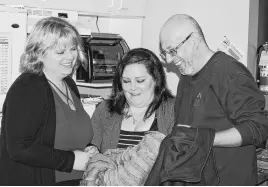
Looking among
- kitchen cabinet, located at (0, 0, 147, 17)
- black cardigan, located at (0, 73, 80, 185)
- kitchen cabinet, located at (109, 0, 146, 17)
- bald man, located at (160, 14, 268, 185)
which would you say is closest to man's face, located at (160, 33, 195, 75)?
bald man, located at (160, 14, 268, 185)

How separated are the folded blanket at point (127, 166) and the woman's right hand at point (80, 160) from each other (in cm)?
10

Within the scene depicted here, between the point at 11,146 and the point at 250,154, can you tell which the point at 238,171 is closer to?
the point at 250,154

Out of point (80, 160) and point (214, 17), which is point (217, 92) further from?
point (214, 17)

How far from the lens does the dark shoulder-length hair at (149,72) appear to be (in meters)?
2.26

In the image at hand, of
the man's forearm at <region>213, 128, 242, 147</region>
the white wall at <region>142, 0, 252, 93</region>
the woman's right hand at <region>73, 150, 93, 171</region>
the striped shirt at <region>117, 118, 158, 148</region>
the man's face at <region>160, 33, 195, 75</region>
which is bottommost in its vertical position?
the woman's right hand at <region>73, 150, 93, 171</region>

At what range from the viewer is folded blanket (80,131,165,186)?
1.68 m

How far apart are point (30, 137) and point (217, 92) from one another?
33.0 inches

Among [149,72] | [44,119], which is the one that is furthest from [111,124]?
[44,119]

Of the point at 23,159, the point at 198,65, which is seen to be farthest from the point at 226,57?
the point at 23,159

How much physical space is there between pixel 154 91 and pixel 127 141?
1.06 ft

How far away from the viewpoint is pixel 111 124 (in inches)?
89.1

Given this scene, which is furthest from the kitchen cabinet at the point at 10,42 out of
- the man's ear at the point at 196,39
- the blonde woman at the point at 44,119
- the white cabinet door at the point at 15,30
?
the man's ear at the point at 196,39

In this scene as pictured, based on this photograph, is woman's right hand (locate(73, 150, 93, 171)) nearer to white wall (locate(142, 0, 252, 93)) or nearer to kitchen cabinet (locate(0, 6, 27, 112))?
kitchen cabinet (locate(0, 6, 27, 112))

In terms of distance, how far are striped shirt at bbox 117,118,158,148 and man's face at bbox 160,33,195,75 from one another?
419 mm
